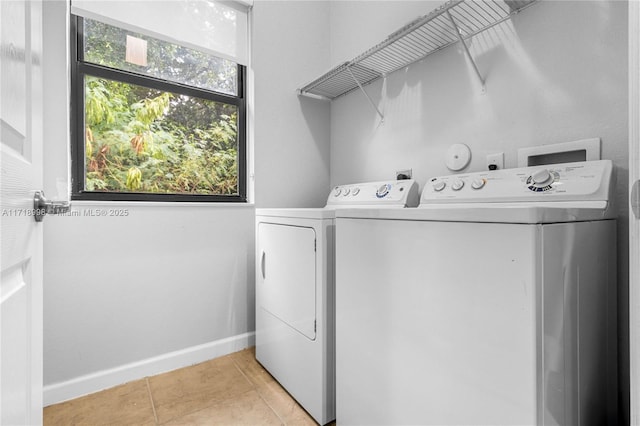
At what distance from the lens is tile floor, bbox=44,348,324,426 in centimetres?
139

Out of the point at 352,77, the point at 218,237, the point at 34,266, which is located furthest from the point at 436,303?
the point at 352,77

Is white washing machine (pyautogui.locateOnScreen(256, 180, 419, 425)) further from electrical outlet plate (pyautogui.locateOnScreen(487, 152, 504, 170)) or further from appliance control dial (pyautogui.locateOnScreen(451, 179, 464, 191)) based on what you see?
electrical outlet plate (pyautogui.locateOnScreen(487, 152, 504, 170))

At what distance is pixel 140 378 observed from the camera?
1717mm

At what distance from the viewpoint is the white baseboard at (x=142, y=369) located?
151cm

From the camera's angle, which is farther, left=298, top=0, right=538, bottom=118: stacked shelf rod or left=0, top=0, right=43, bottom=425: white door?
left=298, top=0, right=538, bottom=118: stacked shelf rod

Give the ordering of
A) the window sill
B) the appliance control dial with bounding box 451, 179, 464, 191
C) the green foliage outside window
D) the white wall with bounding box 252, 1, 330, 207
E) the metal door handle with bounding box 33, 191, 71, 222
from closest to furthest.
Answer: the metal door handle with bounding box 33, 191, 71, 222
the appliance control dial with bounding box 451, 179, 464, 191
the window sill
the green foliage outside window
the white wall with bounding box 252, 1, 330, 207

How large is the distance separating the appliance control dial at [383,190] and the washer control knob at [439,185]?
1.05 feet

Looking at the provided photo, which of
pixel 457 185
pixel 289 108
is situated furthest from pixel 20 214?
pixel 289 108

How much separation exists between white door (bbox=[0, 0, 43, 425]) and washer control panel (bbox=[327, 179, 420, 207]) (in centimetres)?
152

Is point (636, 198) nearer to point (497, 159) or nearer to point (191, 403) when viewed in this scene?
point (497, 159)

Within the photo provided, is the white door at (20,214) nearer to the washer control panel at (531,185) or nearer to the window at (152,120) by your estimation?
the window at (152,120)

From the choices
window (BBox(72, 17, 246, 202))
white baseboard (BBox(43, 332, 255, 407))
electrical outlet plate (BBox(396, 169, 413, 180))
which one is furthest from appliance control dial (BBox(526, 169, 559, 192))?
white baseboard (BBox(43, 332, 255, 407))

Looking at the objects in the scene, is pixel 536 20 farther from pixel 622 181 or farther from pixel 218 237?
pixel 218 237

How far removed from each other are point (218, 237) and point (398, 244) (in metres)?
1.36
